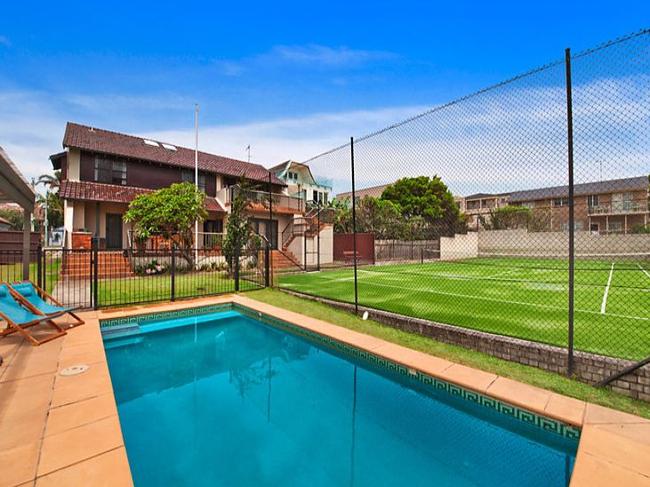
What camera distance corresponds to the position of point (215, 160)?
23.3 m

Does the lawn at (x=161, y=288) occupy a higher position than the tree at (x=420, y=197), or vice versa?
the tree at (x=420, y=197)

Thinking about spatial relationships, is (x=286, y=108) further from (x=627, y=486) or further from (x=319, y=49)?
(x=627, y=486)

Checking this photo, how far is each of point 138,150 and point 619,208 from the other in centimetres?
2182

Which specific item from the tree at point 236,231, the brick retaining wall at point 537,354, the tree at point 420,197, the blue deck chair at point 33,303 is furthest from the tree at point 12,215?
the brick retaining wall at point 537,354

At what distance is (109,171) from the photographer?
17.4m

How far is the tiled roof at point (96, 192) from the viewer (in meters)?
15.1

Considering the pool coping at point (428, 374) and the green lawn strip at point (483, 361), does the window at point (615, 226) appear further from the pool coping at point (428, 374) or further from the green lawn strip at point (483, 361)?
the pool coping at point (428, 374)

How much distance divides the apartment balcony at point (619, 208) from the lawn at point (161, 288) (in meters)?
9.29

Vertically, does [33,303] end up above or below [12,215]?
below

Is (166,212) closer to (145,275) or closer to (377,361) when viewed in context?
(145,275)

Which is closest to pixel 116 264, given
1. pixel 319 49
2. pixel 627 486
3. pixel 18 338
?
pixel 18 338

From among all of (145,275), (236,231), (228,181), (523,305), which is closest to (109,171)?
(228,181)

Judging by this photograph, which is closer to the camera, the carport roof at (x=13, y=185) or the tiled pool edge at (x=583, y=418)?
the tiled pool edge at (x=583, y=418)

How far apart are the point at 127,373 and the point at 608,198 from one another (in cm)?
887
